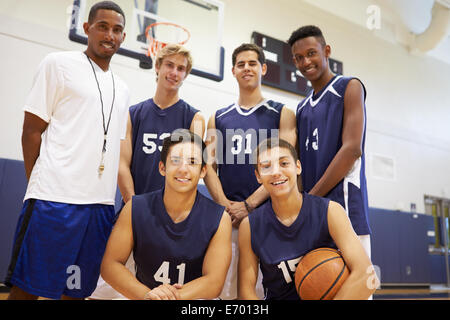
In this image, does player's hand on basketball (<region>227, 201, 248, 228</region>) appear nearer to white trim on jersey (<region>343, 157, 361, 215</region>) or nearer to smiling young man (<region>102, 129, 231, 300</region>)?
smiling young man (<region>102, 129, 231, 300</region>)

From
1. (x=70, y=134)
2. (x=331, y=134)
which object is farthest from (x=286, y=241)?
(x=70, y=134)

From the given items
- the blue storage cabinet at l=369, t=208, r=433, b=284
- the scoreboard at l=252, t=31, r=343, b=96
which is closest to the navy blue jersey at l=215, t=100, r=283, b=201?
the scoreboard at l=252, t=31, r=343, b=96

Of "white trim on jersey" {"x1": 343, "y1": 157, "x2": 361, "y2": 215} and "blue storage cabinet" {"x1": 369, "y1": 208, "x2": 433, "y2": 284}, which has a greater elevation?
"white trim on jersey" {"x1": 343, "y1": 157, "x2": 361, "y2": 215}

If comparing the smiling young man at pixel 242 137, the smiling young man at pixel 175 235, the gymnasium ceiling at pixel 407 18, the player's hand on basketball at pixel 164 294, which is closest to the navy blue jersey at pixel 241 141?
the smiling young man at pixel 242 137

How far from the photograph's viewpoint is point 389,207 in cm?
670

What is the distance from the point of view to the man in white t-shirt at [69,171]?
144 centimetres

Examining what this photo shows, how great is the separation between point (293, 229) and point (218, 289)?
1.38ft

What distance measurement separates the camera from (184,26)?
464 centimetres

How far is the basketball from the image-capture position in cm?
143

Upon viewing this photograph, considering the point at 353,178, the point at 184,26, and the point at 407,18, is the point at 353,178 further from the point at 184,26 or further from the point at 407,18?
the point at 407,18

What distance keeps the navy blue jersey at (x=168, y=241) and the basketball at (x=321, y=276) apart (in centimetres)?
42

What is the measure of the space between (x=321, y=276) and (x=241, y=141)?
867 millimetres

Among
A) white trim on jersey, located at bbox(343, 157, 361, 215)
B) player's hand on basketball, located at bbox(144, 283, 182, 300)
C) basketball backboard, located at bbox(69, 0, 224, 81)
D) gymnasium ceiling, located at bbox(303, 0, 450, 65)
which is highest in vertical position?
gymnasium ceiling, located at bbox(303, 0, 450, 65)

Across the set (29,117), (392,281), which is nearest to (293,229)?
(29,117)
